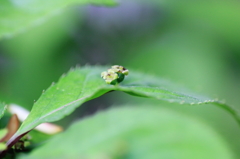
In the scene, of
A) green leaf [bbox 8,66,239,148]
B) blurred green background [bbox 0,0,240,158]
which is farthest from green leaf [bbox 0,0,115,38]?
blurred green background [bbox 0,0,240,158]

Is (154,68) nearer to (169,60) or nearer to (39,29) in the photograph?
(169,60)

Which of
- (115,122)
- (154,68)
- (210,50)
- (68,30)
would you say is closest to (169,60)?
(154,68)

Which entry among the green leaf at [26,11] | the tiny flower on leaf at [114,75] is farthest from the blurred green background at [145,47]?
the tiny flower on leaf at [114,75]

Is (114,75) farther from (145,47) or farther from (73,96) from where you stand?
(145,47)

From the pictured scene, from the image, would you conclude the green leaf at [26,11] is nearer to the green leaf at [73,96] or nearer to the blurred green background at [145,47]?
the green leaf at [73,96]

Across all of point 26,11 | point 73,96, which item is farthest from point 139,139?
point 26,11

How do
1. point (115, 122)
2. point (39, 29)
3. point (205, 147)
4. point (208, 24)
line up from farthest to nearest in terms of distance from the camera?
1. point (208, 24)
2. point (39, 29)
3. point (115, 122)
4. point (205, 147)

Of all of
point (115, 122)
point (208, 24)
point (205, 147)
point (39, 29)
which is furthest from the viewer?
point (208, 24)
